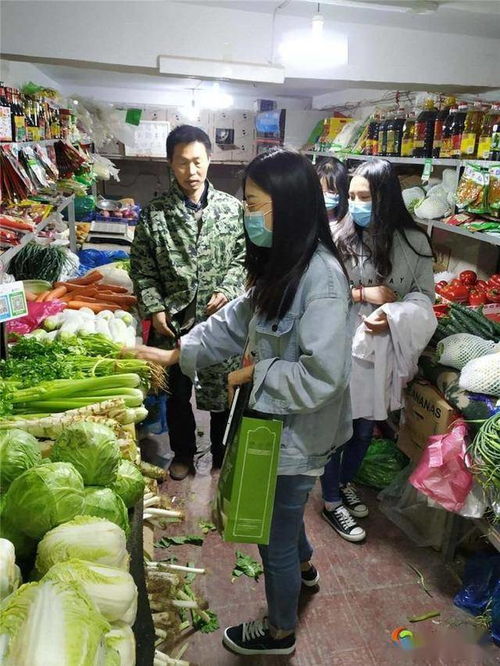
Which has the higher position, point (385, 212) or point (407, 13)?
→ point (407, 13)

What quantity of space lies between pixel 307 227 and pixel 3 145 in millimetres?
1922

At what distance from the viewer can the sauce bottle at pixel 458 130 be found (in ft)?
10.2

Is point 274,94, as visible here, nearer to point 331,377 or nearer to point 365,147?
point 365,147

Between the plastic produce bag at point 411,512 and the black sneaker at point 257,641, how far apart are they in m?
1.01

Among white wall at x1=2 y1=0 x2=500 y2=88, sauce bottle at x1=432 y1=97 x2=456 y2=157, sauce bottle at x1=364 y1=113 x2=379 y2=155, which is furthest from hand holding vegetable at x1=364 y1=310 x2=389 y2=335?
sauce bottle at x1=364 y1=113 x2=379 y2=155

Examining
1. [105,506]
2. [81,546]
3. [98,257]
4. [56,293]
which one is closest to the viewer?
[81,546]

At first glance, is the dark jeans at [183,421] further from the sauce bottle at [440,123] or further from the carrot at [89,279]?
the sauce bottle at [440,123]

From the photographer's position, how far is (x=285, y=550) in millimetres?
1847

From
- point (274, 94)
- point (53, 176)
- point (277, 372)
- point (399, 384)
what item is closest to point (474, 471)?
point (399, 384)

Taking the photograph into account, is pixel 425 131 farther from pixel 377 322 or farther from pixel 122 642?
pixel 122 642

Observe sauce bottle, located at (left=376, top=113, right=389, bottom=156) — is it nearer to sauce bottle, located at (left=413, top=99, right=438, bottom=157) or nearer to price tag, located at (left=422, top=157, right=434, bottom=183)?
sauce bottle, located at (left=413, top=99, right=438, bottom=157)

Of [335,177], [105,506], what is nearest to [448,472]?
[105,506]

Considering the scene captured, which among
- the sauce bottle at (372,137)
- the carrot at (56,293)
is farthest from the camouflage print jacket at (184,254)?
the sauce bottle at (372,137)

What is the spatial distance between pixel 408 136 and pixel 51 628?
12.4ft
